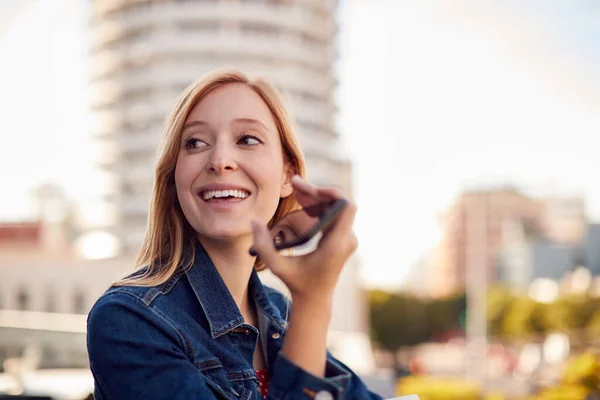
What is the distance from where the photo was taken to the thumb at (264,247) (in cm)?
125

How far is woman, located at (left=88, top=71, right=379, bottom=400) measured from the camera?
1.29 m

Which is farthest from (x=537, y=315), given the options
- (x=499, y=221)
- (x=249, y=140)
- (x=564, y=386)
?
(x=249, y=140)

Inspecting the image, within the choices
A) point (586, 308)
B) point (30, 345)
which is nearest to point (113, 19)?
point (586, 308)

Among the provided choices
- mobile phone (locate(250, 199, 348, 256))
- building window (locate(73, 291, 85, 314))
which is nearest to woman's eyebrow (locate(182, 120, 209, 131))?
mobile phone (locate(250, 199, 348, 256))

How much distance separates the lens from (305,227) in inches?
50.7

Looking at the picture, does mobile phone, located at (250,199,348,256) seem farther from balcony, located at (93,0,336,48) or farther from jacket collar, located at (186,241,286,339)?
balcony, located at (93,0,336,48)

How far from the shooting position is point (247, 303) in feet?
6.19

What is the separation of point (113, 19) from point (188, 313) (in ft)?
161

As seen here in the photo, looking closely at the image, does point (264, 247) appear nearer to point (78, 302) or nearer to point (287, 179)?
point (287, 179)

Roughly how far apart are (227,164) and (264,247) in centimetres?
37

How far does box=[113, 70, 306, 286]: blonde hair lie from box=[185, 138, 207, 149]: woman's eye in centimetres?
3

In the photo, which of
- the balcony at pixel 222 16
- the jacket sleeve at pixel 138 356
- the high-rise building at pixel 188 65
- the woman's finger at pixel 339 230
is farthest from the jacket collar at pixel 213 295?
the balcony at pixel 222 16

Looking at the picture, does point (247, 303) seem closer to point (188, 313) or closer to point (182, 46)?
point (188, 313)

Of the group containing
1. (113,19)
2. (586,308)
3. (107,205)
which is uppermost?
(113,19)
